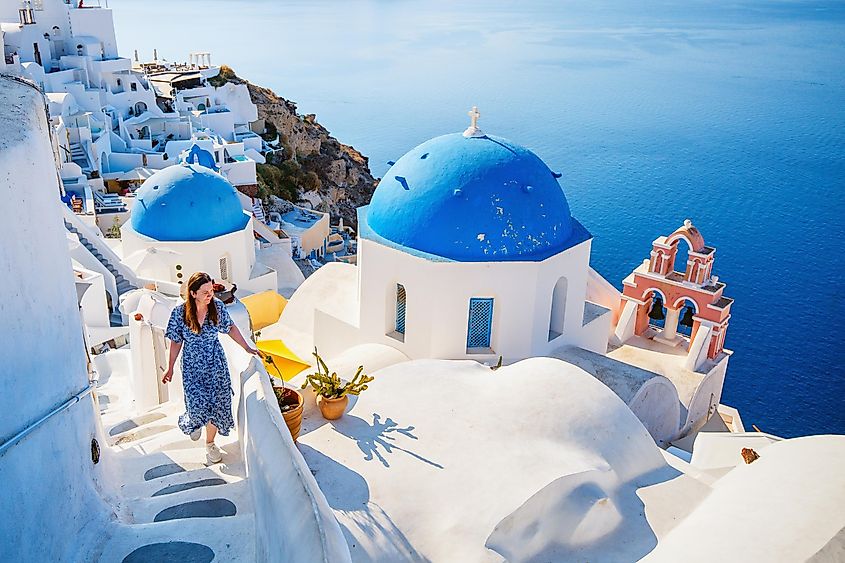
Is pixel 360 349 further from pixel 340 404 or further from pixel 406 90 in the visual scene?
pixel 406 90

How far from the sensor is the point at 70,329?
4758mm

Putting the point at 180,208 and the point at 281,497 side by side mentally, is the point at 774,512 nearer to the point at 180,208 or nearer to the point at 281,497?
the point at 281,497

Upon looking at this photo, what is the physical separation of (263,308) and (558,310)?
6.97m

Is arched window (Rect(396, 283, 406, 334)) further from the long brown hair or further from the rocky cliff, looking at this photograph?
the rocky cliff

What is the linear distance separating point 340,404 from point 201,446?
172 centimetres

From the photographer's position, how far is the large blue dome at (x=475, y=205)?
10625 mm

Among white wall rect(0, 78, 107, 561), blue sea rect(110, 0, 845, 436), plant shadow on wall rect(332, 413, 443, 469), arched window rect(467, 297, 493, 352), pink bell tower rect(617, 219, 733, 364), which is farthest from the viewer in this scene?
blue sea rect(110, 0, 845, 436)

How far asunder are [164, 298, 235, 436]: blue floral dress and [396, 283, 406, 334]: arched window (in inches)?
219

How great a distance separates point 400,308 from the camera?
11477mm


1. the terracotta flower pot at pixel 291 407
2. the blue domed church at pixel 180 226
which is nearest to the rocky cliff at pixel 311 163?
the blue domed church at pixel 180 226

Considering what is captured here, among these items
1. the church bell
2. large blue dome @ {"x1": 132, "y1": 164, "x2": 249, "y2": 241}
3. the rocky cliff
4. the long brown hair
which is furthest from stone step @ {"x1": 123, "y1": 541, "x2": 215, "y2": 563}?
the rocky cliff

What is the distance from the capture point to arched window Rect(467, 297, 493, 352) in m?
11.0

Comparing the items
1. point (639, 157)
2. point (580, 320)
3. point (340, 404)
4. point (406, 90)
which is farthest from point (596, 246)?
point (406, 90)

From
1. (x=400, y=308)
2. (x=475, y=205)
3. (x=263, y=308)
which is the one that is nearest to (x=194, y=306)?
(x=475, y=205)
